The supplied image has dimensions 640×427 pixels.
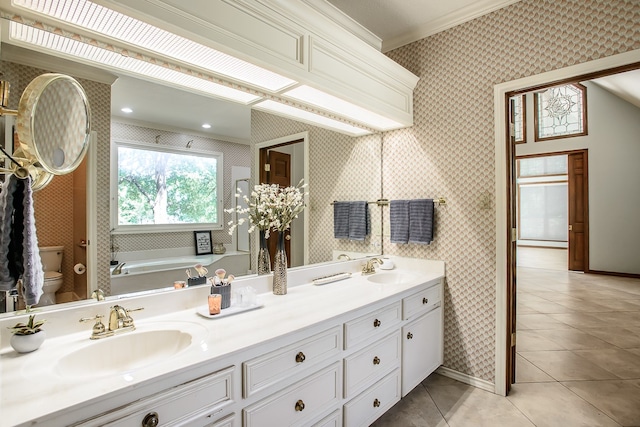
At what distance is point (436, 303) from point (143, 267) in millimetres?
2143

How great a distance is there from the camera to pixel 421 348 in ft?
7.77

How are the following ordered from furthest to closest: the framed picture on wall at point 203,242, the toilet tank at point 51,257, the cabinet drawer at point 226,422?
1. the framed picture on wall at point 203,242
2. the toilet tank at point 51,257
3. the cabinet drawer at point 226,422

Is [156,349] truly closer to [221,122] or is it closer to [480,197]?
[221,122]

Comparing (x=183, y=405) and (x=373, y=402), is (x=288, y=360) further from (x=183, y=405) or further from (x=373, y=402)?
(x=373, y=402)

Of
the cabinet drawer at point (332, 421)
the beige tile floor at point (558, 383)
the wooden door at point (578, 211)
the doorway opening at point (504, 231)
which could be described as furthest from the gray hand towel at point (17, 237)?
the wooden door at point (578, 211)

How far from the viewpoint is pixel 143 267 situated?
1512 mm

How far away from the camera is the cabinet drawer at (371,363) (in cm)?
170

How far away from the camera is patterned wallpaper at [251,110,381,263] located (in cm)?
223

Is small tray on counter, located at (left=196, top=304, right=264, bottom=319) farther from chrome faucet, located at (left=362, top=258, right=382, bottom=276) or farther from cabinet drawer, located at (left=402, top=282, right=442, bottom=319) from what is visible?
chrome faucet, located at (left=362, top=258, right=382, bottom=276)

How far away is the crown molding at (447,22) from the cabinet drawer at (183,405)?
2937 mm

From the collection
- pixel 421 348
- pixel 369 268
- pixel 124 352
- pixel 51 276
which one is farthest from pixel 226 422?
pixel 369 268

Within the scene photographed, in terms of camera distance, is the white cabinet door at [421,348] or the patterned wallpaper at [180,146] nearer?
the patterned wallpaper at [180,146]

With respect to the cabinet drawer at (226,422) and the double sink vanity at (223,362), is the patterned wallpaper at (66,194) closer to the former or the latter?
the double sink vanity at (223,362)

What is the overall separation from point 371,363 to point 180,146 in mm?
1593
